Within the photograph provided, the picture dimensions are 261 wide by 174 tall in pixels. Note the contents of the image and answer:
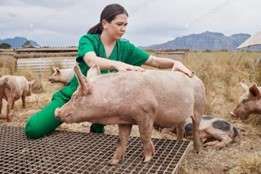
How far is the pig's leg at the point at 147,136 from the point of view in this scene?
2958 mm

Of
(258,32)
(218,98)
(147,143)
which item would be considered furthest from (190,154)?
(258,32)

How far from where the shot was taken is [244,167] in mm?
3371

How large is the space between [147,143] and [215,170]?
2.85 feet

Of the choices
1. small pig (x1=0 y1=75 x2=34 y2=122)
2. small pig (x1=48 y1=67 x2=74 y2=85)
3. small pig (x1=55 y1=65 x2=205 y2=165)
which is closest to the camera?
small pig (x1=55 y1=65 x2=205 y2=165)

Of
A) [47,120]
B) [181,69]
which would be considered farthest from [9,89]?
[181,69]

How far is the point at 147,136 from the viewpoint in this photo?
304cm

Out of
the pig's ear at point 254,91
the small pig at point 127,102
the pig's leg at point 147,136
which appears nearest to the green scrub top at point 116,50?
the small pig at point 127,102

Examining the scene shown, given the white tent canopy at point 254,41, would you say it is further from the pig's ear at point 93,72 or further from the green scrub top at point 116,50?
the pig's ear at point 93,72

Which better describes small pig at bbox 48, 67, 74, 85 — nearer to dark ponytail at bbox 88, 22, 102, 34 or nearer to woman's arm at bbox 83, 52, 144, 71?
dark ponytail at bbox 88, 22, 102, 34

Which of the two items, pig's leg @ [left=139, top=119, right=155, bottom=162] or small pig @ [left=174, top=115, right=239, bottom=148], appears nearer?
pig's leg @ [left=139, top=119, right=155, bottom=162]

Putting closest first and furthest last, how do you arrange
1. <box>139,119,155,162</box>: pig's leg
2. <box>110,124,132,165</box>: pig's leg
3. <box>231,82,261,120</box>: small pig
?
<box>139,119,155,162</box>: pig's leg → <box>110,124,132,165</box>: pig's leg → <box>231,82,261,120</box>: small pig

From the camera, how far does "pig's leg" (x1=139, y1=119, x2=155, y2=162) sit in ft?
9.71

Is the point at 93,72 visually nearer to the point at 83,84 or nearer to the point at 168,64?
the point at 83,84

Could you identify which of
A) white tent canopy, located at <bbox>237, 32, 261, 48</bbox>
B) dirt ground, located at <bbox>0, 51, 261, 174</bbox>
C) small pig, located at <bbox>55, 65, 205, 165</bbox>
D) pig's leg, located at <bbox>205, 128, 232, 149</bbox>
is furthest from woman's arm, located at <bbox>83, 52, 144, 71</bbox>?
white tent canopy, located at <bbox>237, 32, 261, 48</bbox>
